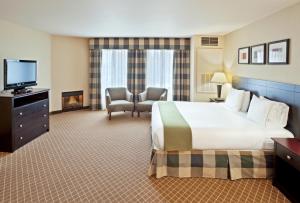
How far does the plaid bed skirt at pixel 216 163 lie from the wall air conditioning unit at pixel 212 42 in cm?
422

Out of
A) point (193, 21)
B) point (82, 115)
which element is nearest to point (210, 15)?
point (193, 21)

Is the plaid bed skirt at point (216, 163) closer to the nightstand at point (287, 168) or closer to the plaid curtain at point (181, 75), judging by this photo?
the nightstand at point (287, 168)

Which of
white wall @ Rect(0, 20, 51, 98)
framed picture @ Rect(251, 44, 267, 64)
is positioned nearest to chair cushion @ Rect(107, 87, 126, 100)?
white wall @ Rect(0, 20, 51, 98)

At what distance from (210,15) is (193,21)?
60 cm

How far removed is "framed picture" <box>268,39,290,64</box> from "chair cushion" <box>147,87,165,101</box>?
11.8ft

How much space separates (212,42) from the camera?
22.9 ft

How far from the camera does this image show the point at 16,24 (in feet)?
18.5

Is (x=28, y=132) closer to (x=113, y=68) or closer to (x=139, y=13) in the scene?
(x=139, y=13)

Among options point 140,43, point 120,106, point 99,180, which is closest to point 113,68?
point 140,43

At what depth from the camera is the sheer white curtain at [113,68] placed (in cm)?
811

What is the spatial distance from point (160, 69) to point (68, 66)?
2.81 m

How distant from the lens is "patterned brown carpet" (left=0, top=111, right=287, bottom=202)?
289 cm

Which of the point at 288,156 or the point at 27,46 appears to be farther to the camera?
the point at 27,46

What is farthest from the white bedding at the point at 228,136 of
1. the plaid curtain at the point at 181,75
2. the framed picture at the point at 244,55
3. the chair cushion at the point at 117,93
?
the plaid curtain at the point at 181,75
